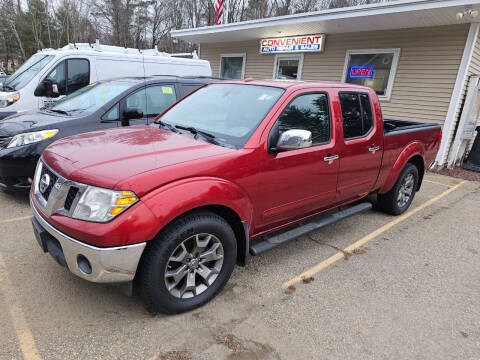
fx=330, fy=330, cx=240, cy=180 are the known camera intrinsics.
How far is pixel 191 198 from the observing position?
2.28 meters

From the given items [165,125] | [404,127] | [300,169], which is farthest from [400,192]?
[165,125]

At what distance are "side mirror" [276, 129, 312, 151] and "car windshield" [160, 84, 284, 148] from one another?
27 cm

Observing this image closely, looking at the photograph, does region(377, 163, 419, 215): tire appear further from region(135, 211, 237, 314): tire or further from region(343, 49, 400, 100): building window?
region(343, 49, 400, 100): building window

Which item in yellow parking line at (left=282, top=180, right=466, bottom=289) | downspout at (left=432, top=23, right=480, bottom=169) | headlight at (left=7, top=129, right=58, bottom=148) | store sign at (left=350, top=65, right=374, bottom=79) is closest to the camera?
yellow parking line at (left=282, top=180, right=466, bottom=289)

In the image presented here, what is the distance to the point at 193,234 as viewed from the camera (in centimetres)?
238

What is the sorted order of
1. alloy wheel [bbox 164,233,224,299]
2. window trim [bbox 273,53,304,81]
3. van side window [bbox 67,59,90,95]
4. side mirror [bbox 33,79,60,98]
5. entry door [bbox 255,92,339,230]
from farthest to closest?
window trim [bbox 273,53,304,81] → van side window [bbox 67,59,90,95] → side mirror [bbox 33,79,60,98] → entry door [bbox 255,92,339,230] → alloy wheel [bbox 164,233,224,299]

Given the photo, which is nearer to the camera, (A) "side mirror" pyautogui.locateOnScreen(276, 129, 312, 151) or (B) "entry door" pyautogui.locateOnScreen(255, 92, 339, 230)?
(A) "side mirror" pyautogui.locateOnScreen(276, 129, 312, 151)

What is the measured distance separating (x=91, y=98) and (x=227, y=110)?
2780 millimetres

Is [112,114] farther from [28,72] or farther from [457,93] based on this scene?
[457,93]

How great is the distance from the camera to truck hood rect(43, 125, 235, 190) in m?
2.18

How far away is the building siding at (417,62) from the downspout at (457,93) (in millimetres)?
101

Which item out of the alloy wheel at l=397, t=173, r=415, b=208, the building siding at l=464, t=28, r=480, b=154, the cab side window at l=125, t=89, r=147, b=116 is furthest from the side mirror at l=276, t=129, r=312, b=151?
the building siding at l=464, t=28, r=480, b=154

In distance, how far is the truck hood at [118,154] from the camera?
2182 millimetres

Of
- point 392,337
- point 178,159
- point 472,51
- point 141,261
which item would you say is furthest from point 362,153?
point 472,51
